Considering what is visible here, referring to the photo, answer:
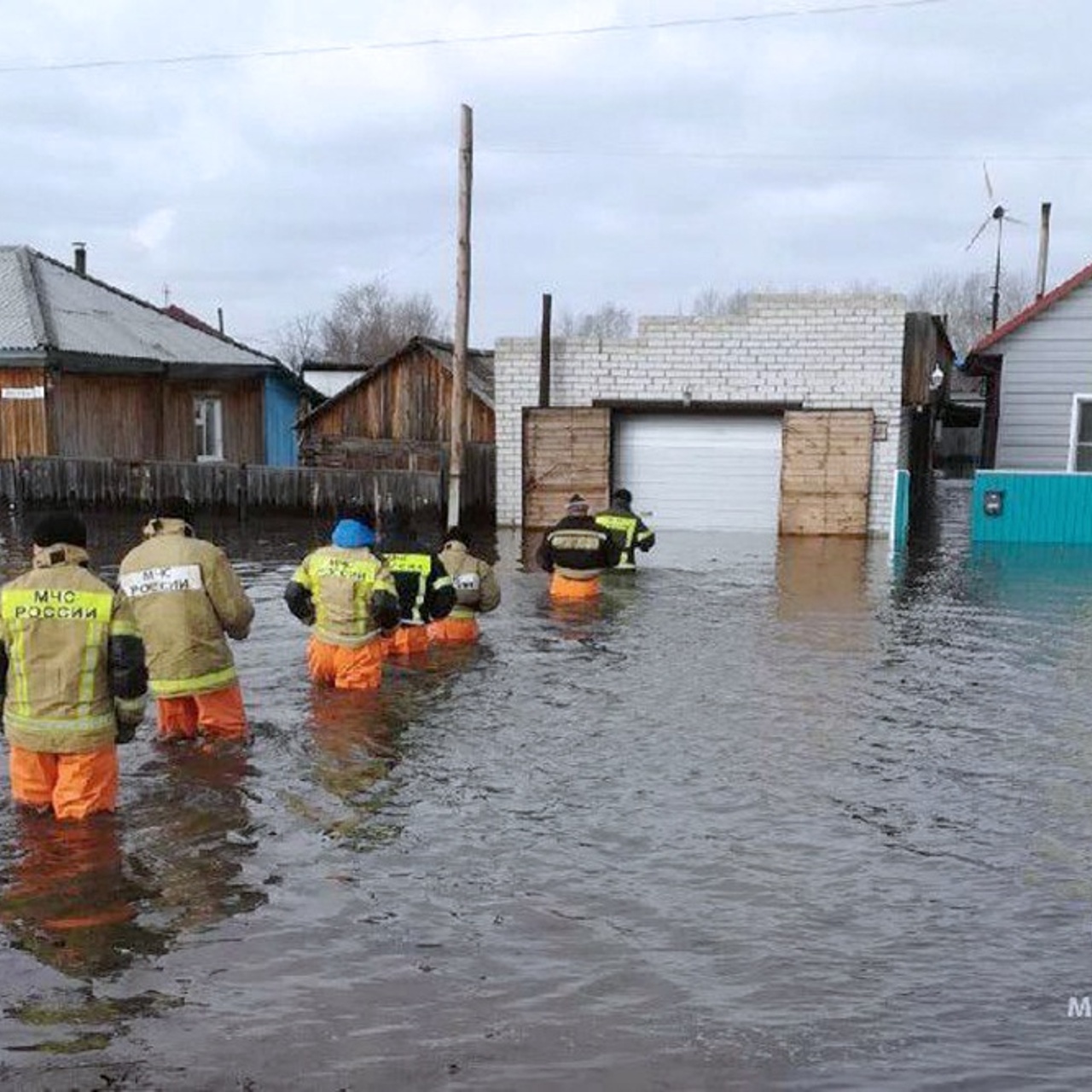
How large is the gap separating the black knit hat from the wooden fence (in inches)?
669

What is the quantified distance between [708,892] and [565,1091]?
179 centimetres

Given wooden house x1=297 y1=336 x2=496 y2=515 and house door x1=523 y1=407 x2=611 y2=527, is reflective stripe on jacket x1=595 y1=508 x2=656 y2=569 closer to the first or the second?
house door x1=523 y1=407 x2=611 y2=527

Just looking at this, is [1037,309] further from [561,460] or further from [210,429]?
[210,429]

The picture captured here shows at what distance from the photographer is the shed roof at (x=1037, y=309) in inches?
786

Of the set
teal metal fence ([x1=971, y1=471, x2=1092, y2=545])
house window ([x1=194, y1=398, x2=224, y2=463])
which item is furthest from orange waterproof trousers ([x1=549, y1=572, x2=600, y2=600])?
house window ([x1=194, y1=398, x2=224, y2=463])

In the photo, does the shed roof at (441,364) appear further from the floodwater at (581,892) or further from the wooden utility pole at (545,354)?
the floodwater at (581,892)

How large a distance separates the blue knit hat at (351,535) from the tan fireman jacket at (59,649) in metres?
3.05

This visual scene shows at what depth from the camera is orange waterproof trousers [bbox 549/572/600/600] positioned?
13.7 m

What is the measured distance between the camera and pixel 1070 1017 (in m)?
4.57

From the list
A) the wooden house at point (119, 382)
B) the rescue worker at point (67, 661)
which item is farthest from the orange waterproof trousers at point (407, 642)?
the wooden house at point (119, 382)

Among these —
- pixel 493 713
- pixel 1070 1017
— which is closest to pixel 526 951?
pixel 1070 1017

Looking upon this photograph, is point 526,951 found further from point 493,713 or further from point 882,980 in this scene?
point 493,713

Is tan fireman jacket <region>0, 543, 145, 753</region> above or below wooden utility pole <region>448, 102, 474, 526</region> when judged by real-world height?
below

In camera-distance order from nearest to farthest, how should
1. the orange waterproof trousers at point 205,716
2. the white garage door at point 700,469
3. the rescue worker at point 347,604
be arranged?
the orange waterproof trousers at point 205,716, the rescue worker at point 347,604, the white garage door at point 700,469
